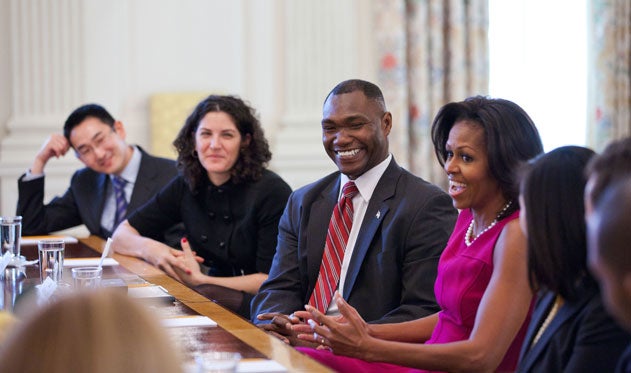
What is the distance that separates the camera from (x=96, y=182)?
4.43 m

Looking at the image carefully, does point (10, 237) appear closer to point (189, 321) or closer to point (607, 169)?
point (189, 321)

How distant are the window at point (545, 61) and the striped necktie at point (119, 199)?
2.76 meters

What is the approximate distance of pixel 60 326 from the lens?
77 centimetres

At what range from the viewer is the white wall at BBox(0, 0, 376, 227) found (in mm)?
5637

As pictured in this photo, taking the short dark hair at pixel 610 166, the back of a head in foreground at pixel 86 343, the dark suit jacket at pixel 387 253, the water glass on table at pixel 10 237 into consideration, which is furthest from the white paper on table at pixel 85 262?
the back of a head in foreground at pixel 86 343

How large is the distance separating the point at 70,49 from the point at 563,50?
3.12 m

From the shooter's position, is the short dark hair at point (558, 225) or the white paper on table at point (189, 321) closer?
the short dark hair at point (558, 225)

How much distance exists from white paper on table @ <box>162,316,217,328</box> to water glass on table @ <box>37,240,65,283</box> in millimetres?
478

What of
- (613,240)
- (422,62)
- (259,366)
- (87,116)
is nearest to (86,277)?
(259,366)

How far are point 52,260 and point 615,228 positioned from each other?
1721mm

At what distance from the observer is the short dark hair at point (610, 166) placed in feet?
4.15

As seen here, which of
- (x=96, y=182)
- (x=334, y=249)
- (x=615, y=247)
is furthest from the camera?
(x=96, y=182)

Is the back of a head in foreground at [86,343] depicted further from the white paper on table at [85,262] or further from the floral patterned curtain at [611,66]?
the floral patterned curtain at [611,66]

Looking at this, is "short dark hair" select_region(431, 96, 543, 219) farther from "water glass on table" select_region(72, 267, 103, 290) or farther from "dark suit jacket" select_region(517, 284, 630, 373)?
"water glass on table" select_region(72, 267, 103, 290)
